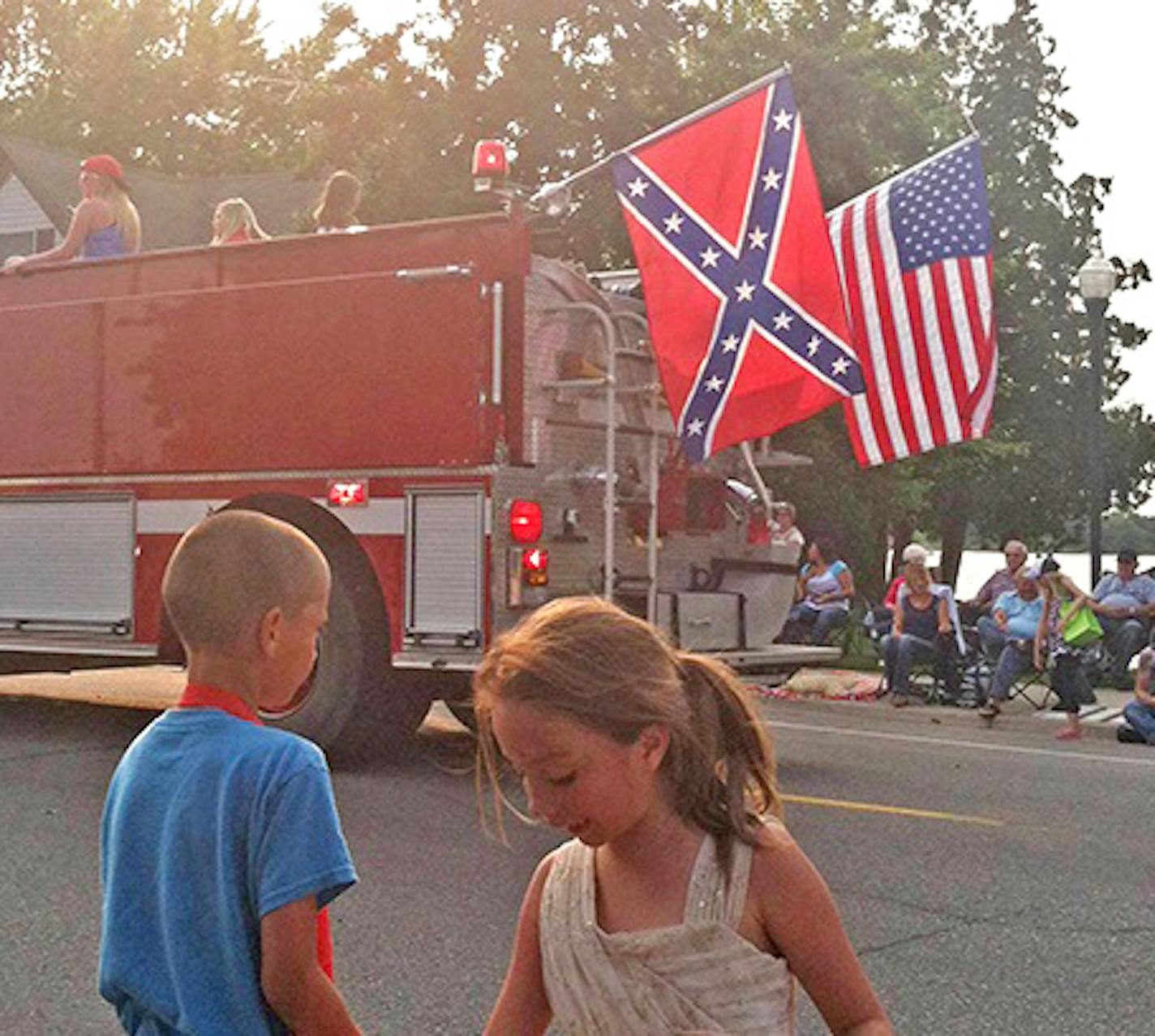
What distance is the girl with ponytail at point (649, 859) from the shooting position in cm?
251

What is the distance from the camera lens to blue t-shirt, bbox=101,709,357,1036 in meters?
2.72

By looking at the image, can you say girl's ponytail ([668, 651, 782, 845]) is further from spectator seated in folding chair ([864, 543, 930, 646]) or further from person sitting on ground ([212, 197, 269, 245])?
spectator seated in folding chair ([864, 543, 930, 646])

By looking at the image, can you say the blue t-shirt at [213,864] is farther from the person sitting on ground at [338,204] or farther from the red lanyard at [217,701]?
the person sitting on ground at [338,204]

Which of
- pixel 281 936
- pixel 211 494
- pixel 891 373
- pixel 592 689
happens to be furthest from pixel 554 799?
pixel 891 373

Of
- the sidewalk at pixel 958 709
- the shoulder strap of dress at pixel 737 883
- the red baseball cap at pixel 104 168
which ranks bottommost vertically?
the sidewalk at pixel 958 709

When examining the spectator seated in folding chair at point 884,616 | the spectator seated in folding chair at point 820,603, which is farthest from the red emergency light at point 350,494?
the spectator seated in folding chair at point 820,603

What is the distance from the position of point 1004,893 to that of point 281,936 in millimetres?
5159

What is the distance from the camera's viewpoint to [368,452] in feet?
33.7

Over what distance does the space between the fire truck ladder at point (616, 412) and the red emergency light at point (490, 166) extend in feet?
2.29

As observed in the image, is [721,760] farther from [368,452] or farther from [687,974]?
[368,452]

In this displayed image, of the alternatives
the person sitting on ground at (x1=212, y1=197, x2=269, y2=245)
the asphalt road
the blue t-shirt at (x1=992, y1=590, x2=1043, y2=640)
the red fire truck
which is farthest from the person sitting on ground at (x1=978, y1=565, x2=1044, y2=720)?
the person sitting on ground at (x1=212, y1=197, x2=269, y2=245)

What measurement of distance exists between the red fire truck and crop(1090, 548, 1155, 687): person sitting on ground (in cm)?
529

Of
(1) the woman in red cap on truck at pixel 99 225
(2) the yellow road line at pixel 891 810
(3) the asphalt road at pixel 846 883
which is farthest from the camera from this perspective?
(1) the woman in red cap on truck at pixel 99 225

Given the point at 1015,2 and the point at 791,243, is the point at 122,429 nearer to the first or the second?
the point at 791,243
